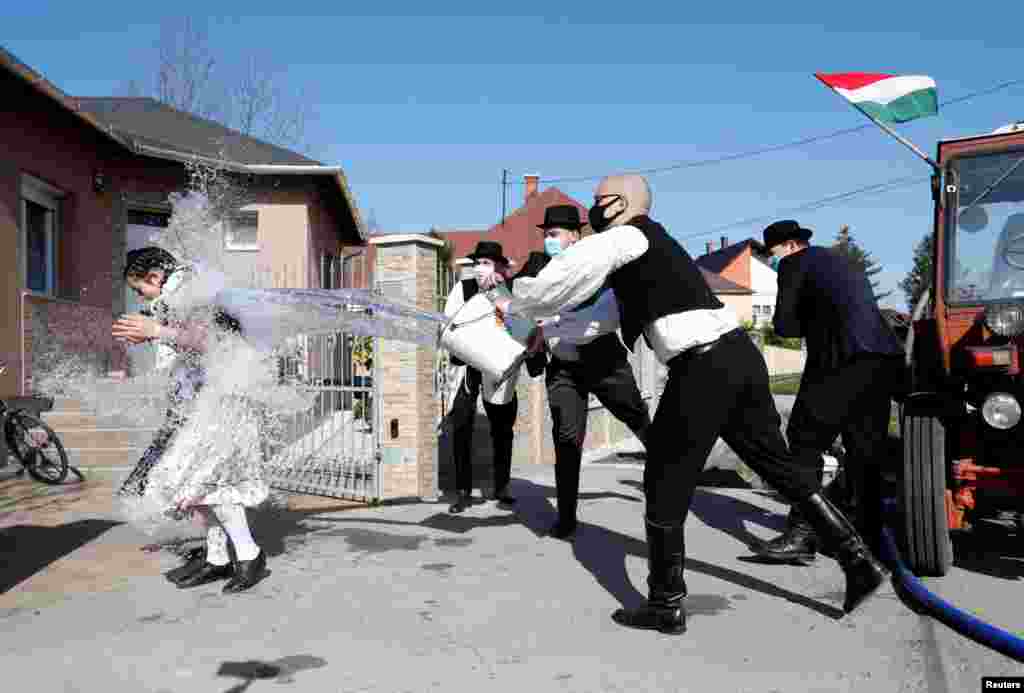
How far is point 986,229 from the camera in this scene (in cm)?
571

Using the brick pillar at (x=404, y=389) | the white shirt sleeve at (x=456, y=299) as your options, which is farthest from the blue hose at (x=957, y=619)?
→ the brick pillar at (x=404, y=389)

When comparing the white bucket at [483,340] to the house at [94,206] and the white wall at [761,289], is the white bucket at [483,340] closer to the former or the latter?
the house at [94,206]

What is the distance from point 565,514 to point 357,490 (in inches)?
97.3

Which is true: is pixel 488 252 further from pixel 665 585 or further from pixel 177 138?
pixel 177 138

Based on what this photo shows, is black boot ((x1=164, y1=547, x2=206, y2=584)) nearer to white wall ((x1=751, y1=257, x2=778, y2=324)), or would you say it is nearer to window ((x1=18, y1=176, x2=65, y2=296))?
window ((x1=18, y1=176, x2=65, y2=296))

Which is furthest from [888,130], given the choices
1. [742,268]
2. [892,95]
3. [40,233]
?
[742,268]

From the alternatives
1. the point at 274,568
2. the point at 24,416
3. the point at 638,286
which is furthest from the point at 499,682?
the point at 24,416

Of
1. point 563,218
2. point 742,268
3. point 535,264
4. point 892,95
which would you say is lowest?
→ point 535,264

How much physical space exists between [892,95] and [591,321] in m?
3.12

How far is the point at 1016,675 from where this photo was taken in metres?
3.50

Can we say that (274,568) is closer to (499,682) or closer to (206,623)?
(206,623)

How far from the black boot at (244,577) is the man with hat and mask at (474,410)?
2316mm

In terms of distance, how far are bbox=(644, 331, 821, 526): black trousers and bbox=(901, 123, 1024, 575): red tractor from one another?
1.12 m

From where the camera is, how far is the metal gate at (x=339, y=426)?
7.83 meters
